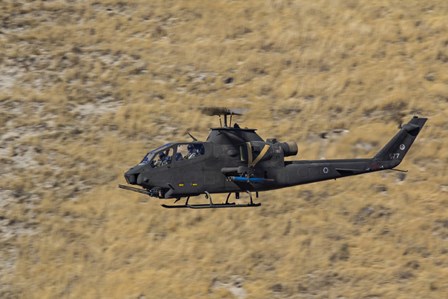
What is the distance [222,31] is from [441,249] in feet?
55.9

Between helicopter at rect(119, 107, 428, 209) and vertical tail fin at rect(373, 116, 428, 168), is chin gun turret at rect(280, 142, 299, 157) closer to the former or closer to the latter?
helicopter at rect(119, 107, 428, 209)

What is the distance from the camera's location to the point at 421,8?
4631cm

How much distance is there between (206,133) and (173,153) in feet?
43.3

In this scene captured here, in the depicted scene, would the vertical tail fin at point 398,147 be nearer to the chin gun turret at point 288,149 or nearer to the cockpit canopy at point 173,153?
the chin gun turret at point 288,149

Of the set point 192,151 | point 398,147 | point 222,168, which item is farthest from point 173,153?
point 398,147

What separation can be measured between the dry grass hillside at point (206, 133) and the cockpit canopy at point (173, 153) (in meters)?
8.59

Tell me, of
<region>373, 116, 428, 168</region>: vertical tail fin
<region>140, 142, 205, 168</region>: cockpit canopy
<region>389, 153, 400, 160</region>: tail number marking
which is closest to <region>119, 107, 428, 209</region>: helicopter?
<region>140, 142, 205, 168</region>: cockpit canopy

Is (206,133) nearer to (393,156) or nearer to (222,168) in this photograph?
(393,156)

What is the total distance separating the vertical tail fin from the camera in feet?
97.1

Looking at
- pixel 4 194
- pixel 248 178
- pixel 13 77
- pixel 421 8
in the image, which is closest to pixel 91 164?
pixel 4 194

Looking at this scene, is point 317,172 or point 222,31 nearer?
point 317,172

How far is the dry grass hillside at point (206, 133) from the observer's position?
34.6 m

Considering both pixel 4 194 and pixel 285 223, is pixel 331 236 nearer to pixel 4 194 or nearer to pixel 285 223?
pixel 285 223

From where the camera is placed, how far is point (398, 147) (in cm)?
2981
